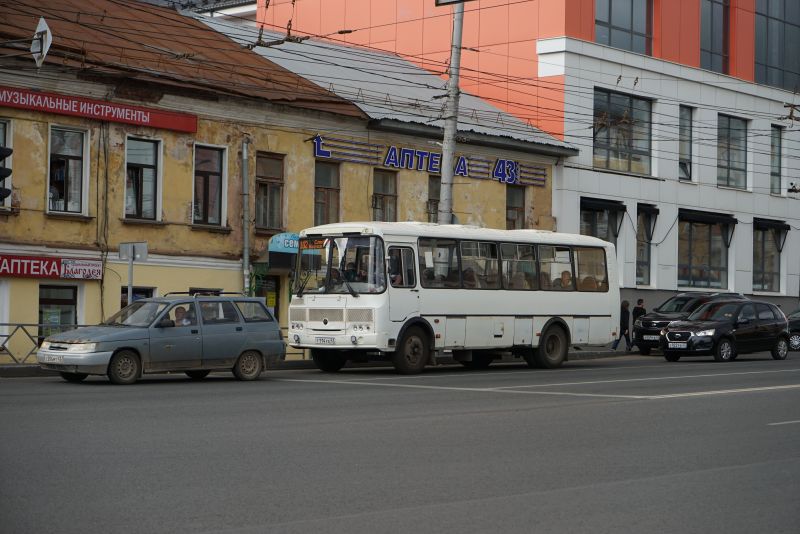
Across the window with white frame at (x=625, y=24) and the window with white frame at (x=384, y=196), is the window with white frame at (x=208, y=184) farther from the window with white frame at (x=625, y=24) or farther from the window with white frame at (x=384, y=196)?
the window with white frame at (x=625, y=24)

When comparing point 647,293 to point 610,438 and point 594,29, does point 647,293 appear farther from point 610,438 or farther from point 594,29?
point 610,438

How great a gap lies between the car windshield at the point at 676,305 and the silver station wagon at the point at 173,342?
16.2 meters

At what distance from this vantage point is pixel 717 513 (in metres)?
8.64

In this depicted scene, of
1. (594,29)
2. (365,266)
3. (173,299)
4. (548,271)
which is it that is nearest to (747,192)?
(594,29)

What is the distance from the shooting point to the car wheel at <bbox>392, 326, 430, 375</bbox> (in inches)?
980

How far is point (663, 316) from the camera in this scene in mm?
35281

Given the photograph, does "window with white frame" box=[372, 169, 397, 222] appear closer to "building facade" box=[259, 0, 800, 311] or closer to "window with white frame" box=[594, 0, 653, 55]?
"building facade" box=[259, 0, 800, 311]

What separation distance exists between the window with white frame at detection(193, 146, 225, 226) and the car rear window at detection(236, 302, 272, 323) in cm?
872

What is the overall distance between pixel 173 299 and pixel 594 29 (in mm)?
25986

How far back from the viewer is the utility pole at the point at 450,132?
2989 cm

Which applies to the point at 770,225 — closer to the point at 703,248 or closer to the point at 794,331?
the point at 703,248

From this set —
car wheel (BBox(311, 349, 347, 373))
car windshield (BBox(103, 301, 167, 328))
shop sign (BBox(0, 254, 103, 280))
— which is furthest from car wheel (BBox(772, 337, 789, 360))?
car windshield (BBox(103, 301, 167, 328))

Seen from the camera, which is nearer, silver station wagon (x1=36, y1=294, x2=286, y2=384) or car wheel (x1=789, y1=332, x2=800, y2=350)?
silver station wagon (x1=36, y1=294, x2=286, y2=384)

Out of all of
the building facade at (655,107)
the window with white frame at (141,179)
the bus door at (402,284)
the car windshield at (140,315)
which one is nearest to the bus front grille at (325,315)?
the bus door at (402,284)
